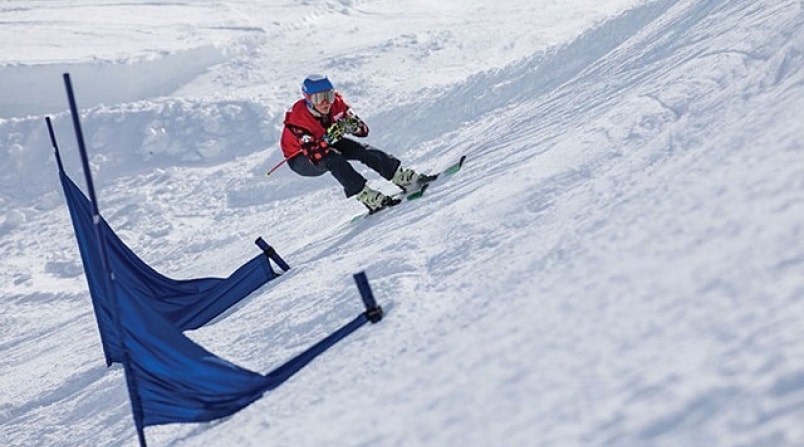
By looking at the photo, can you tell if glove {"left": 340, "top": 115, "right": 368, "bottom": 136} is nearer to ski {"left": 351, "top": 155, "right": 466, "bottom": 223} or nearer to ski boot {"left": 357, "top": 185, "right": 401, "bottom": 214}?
ski boot {"left": 357, "top": 185, "right": 401, "bottom": 214}

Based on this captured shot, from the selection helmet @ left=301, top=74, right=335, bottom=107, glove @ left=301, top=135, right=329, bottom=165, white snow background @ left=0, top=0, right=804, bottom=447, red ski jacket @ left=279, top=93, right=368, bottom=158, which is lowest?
white snow background @ left=0, top=0, right=804, bottom=447

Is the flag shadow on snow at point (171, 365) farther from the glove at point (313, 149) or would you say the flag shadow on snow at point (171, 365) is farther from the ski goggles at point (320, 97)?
the ski goggles at point (320, 97)

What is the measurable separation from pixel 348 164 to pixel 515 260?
279 cm

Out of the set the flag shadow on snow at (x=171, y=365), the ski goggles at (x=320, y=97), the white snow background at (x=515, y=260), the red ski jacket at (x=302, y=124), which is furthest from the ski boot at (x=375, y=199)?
the flag shadow on snow at (x=171, y=365)

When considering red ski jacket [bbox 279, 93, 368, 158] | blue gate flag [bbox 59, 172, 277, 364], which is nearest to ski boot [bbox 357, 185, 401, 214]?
red ski jacket [bbox 279, 93, 368, 158]

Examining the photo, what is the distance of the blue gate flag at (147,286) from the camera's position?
5.54 m

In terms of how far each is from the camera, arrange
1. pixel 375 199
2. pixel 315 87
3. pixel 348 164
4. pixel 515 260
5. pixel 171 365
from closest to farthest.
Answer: pixel 515 260, pixel 171 365, pixel 315 87, pixel 348 164, pixel 375 199

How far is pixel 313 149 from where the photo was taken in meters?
6.41

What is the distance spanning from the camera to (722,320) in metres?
2.59

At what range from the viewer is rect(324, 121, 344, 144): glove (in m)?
6.50

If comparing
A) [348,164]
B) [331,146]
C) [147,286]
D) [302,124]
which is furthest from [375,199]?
[147,286]

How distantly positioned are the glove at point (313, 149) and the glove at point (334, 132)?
8 centimetres

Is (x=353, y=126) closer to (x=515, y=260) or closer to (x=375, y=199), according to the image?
(x=375, y=199)

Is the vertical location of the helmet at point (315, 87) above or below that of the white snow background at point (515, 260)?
above
